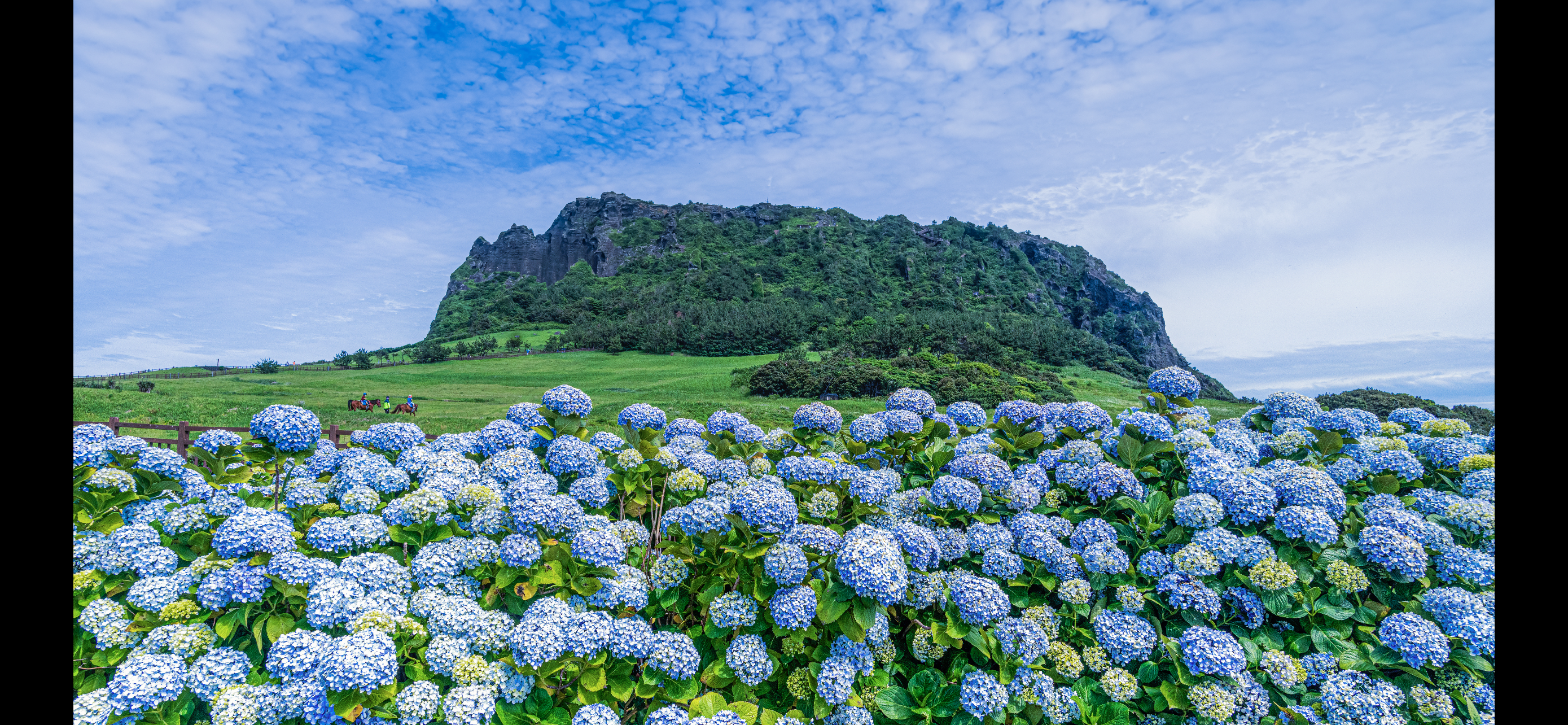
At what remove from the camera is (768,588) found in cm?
258

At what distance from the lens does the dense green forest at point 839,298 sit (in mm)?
37469

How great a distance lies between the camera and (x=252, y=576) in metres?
2.36

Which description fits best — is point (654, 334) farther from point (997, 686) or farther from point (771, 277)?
point (997, 686)

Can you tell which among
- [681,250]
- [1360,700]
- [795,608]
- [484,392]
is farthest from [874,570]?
[681,250]

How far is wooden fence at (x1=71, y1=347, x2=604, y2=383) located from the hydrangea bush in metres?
34.7

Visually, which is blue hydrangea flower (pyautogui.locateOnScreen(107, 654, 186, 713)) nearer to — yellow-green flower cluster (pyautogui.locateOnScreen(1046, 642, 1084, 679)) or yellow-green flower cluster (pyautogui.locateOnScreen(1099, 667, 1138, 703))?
yellow-green flower cluster (pyautogui.locateOnScreen(1046, 642, 1084, 679))

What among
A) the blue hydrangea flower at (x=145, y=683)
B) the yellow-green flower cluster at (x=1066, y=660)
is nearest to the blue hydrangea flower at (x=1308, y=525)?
the yellow-green flower cluster at (x=1066, y=660)

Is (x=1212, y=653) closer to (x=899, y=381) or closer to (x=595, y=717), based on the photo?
(x=595, y=717)

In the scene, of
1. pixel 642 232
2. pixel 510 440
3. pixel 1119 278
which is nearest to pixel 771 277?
pixel 642 232

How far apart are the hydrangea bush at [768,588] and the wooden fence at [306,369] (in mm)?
34708

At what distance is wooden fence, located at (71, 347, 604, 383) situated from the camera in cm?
3309

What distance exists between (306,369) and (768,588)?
49.2 meters

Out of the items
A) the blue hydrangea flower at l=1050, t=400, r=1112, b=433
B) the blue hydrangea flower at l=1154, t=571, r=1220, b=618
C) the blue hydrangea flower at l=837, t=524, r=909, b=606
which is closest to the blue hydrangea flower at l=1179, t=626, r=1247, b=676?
the blue hydrangea flower at l=1154, t=571, r=1220, b=618
